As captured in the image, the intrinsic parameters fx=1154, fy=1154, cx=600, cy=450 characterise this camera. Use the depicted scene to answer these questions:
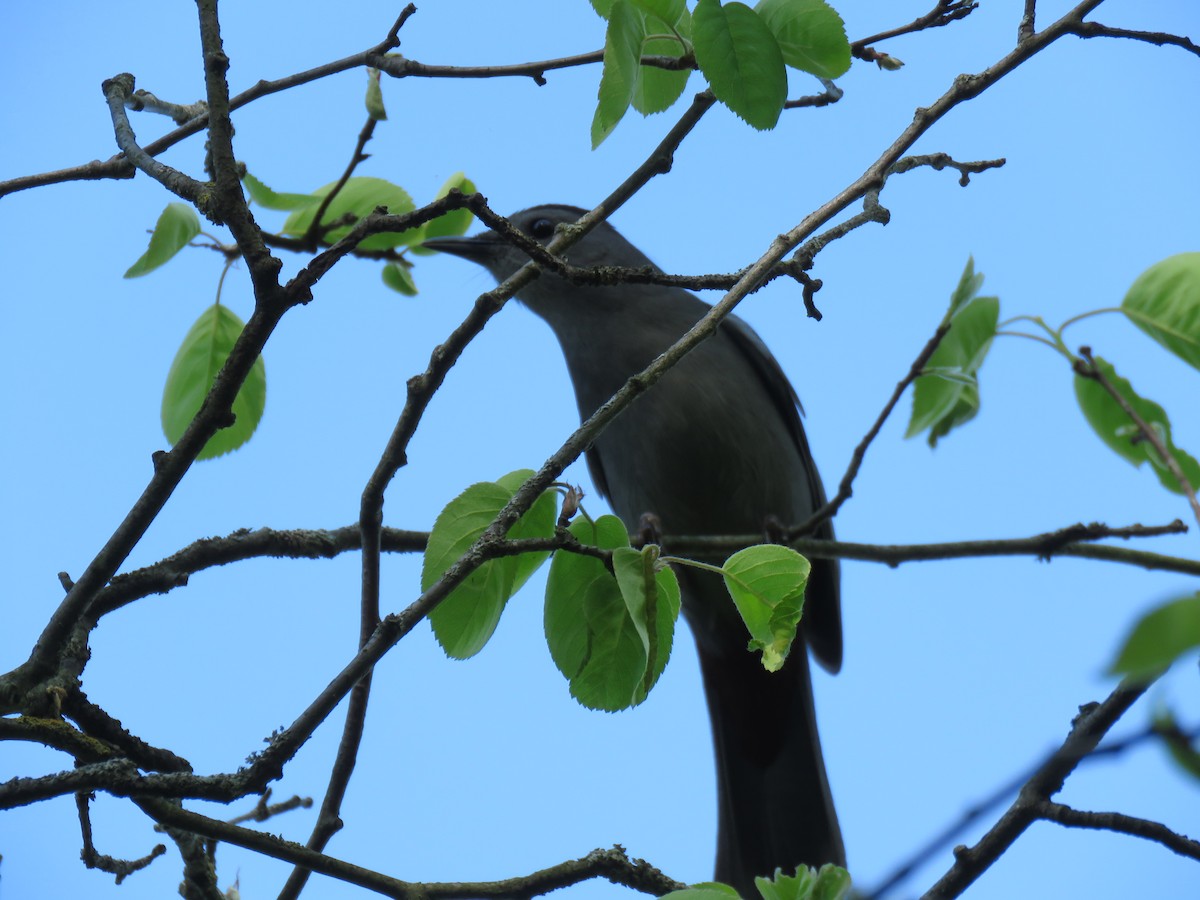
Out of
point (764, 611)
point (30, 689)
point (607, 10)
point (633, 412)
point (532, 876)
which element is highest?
point (633, 412)

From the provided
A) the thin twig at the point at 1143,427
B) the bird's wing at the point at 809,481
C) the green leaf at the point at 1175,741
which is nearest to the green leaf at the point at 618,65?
the thin twig at the point at 1143,427

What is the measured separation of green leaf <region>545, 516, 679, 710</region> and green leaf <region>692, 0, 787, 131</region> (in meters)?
0.79

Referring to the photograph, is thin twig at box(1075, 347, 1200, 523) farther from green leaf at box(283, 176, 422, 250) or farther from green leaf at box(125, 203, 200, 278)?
green leaf at box(125, 203, 200, 278)

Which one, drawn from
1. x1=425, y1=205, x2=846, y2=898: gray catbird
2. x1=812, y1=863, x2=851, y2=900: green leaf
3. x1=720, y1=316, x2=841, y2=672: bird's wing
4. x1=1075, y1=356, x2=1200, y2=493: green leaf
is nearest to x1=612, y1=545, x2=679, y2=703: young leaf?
x1=812, y1=863, x2=851, y2=900: green leaf

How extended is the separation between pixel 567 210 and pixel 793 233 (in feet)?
11.0

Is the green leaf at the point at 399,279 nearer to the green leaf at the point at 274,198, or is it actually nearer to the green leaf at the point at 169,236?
the green leaf at the point at 274,198

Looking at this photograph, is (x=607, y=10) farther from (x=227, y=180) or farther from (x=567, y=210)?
(x=567, y=210)

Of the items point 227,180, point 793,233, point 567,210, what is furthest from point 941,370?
point 567,210

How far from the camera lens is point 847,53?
2.19 metres

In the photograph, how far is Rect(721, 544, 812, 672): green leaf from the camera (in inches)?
72.7

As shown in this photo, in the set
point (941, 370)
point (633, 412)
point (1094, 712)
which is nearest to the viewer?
point (1094, 712)

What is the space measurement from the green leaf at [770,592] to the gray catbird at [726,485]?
7.56ft

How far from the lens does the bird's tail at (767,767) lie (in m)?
4.58

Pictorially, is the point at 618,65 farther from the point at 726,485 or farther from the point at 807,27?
the point at 726,485
